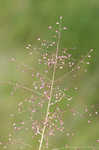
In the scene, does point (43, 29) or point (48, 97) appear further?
point (43, 29)

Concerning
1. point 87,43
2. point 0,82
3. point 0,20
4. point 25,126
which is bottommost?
point 25,126

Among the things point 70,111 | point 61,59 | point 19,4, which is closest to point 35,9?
point 19,4

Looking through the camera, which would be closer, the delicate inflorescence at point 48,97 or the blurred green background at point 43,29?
the delicate inflorescence at point 48,97

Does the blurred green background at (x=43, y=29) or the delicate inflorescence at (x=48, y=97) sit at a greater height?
the blurred green background at (x=43, y=29)

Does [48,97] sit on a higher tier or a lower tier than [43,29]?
lower

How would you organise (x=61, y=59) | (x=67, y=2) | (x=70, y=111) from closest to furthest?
(x=61, y=59)
(x=70, y=111)
(x=67, y=2)

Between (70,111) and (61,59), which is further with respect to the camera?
(70,111)

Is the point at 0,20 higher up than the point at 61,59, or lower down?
higher up

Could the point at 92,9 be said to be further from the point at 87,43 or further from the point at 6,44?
the point at 6,44
